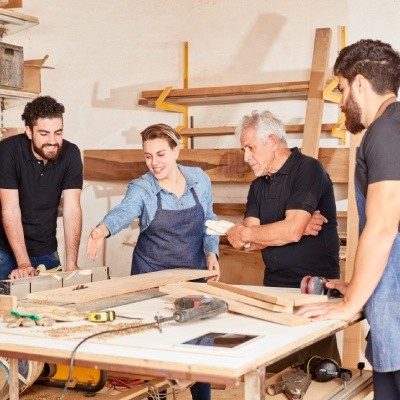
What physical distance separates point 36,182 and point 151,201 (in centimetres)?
89

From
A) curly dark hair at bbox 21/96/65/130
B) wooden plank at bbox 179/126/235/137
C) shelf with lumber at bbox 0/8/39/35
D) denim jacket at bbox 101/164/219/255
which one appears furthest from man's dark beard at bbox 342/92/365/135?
shelf with lumber at bbox 0/8/39/35

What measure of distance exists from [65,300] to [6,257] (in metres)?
1.62

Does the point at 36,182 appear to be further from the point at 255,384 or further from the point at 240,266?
the point at 255,384

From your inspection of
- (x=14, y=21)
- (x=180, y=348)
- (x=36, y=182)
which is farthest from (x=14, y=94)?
(x=180, y=348)

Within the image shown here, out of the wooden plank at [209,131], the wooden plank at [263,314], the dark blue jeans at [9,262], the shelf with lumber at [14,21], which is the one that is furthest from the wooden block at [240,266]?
the wooden plank at [263,314]

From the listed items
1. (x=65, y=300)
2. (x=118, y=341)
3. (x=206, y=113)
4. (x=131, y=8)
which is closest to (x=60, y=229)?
(x=206, y=113)

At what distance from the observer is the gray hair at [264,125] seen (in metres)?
3.47

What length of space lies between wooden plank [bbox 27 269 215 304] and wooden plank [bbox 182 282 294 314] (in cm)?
18

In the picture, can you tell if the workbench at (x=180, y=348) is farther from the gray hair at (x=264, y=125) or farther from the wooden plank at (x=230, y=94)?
the wooden plank at (x=230, y=94)

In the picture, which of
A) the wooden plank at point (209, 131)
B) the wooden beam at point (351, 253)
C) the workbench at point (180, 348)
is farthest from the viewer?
the wooden plank at point (209, 131)

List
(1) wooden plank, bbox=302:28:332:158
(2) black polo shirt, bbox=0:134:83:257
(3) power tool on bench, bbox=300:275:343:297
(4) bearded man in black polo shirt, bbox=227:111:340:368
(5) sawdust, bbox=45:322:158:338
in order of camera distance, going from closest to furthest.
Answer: (5) sawdust, bbox=45:322:158:338 → (3) power tool on bench, bbox=300:275:343:297 → (4) bearded man in black polo shirt, bbox=227:111:340:368 → (2) black polo shirt, bbox=0:134:83:257 → (1) wooden plank, bbox=302:28:332:158

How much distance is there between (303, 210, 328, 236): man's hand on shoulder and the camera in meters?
3.37

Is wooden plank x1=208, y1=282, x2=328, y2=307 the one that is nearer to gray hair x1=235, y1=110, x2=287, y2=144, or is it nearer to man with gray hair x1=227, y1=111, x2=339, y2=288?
man with gray hair x1=227, y1=111, x2=339, y2=288

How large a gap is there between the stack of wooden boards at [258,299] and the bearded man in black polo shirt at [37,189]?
1307mm
